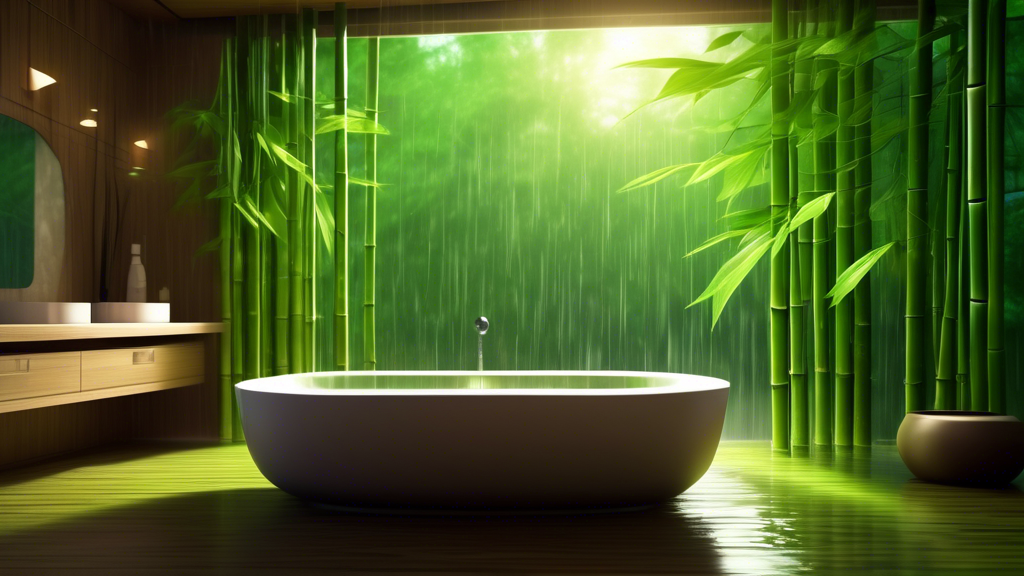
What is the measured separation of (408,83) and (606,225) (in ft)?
4.10

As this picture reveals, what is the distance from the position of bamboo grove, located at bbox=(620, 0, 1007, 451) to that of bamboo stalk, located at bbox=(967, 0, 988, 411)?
5.3 inches

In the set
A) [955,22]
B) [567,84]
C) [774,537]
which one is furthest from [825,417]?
[567,84]

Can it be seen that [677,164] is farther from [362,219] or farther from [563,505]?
[563,505]

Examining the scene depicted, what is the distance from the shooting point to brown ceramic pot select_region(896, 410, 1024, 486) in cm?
276

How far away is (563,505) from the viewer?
2340 mm

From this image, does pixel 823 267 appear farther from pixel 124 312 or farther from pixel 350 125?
pixel 124 312

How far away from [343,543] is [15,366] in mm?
1438

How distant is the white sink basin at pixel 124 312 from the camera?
10.9 feet

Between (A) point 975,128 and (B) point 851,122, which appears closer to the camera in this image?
(A) point 975,128

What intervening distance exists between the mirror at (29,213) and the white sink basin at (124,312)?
Result: 24 cm

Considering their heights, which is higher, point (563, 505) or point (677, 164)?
point (677, 164)

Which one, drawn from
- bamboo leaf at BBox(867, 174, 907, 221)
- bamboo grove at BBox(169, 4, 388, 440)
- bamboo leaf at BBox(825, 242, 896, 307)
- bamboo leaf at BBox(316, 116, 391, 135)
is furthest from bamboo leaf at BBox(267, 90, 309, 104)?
bamboo leaf at BBox(867, 174, 907, 221)

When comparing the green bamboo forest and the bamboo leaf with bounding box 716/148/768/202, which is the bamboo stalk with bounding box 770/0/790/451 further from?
the bamboo leaf with bounding box 716/148/768/202

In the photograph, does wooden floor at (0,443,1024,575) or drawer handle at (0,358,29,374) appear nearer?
wooden floor at (0,443,1024,575)
